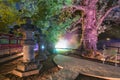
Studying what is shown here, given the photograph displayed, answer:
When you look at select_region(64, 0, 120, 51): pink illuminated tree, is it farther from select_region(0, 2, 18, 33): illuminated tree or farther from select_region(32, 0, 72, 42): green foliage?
select_region(0, 2, 18, 33): illuminated tree

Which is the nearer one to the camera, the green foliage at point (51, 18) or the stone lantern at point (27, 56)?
the stone lantern at point (27, 56)

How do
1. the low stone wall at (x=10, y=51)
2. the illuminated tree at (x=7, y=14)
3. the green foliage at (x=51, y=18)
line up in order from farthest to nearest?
the illuminated tree at (x=7, y=14), the green foliage at (x=51, y=18), the low stone wall at (x=10, y=51)

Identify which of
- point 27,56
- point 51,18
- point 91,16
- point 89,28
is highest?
point 91,16

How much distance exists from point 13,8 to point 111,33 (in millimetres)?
11606

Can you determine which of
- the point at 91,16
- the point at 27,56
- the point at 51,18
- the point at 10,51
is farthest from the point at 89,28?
the point at 27,56

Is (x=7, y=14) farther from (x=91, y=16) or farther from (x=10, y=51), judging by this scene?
(x=91, y=16)

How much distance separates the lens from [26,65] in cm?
631

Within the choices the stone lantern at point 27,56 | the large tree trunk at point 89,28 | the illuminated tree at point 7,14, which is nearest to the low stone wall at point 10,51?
the illuminated tree at point 7,14

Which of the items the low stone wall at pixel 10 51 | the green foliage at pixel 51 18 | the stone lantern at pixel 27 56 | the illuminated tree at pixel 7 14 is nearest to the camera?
the stone lantern at pixel 27 56

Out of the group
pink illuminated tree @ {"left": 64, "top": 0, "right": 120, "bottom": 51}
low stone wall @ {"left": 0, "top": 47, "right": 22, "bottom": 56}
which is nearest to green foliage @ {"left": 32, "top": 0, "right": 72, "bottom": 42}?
pink illuminated tree @ {"left": 64, "top": 0, "right": 120, "bottom": 51}

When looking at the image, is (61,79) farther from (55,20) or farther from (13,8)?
(13,8)

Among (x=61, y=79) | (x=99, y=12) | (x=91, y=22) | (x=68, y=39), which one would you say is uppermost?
(x=99, y=12)

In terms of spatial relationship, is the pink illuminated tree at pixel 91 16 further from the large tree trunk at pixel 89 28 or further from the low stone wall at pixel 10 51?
the low stone wall at pixel 10 51

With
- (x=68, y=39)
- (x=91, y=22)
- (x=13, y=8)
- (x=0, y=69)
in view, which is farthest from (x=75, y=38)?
(x=0, y=69)
